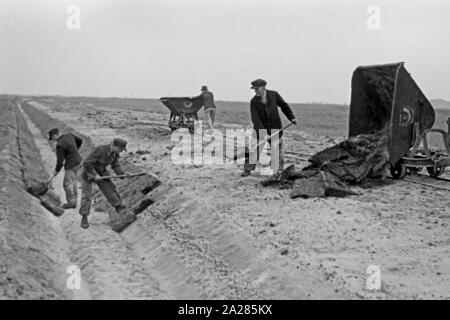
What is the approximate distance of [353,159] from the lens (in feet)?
32.9

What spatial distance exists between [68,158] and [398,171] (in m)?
5.89

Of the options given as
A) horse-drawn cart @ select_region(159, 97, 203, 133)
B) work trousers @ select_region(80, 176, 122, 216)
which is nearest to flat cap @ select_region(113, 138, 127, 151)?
work trousers @ select_region(80, 176, 122, 216)

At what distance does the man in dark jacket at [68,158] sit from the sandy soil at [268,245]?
1.83ft

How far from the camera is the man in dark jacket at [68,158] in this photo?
31.0ft

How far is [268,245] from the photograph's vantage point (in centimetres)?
690

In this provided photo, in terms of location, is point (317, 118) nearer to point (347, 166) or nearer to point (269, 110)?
point (269, 110)

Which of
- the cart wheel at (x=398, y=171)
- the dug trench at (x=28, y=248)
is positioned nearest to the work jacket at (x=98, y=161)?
the dug trench at (x=28, y=248)

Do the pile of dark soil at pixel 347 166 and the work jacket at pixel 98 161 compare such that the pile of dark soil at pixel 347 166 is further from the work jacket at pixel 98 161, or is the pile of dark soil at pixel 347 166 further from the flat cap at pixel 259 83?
the work jacket at pixel 98 161

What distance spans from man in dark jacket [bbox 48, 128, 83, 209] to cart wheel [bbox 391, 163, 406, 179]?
5.65m

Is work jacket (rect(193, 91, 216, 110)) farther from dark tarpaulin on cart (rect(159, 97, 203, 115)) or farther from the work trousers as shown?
the work trousers

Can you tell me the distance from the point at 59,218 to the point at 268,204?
13.4ft

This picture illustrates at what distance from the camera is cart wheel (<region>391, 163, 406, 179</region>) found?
10.4 metres

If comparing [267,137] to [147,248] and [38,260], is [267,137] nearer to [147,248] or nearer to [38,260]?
[147,248]
